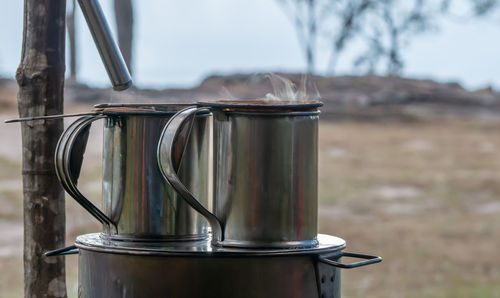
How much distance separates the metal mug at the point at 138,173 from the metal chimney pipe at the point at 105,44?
0.46ft

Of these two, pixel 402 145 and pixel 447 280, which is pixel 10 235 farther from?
pixel 402 145

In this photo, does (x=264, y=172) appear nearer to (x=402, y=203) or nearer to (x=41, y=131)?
(x=41, y=131)

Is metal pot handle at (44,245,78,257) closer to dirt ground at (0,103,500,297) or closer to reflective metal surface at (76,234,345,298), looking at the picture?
reflective metal surface at (76,234,345,298)

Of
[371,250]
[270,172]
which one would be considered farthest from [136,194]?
[371,250]

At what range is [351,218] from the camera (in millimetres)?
7871

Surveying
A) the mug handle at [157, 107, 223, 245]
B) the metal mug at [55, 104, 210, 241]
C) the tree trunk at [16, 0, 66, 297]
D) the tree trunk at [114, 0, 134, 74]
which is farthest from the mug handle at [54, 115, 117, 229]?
the tree trunk at [114, 0, 134, 74]

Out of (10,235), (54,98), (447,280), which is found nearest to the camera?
(54,98)

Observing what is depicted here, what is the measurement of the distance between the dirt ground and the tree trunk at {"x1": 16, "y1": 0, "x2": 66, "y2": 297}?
300 centimetres

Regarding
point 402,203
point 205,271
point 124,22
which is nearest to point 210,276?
point 205,271

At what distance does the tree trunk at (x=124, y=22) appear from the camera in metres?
7.82

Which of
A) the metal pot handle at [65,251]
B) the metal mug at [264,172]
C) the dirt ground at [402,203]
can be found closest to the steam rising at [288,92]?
the metal mug at [264,172]

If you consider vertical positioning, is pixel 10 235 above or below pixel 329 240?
below

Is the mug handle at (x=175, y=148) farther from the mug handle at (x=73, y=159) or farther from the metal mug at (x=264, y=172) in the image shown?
the mug handle at (x=73, y=159)

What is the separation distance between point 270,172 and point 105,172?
0.40 m
